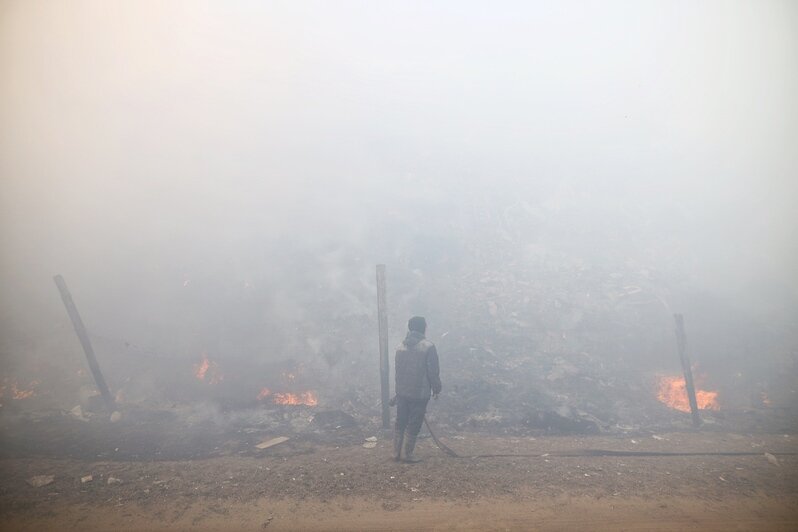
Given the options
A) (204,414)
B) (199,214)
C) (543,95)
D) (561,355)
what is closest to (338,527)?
(204,414)

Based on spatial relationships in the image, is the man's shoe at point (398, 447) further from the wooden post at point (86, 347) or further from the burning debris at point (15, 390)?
the burning debris at point (15, 390)

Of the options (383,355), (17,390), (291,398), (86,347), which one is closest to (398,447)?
(383,355)

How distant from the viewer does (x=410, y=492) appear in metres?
5.77

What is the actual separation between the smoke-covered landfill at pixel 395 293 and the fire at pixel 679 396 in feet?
0.25

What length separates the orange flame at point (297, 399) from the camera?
10.0 meters

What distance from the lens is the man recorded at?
6.79 metres

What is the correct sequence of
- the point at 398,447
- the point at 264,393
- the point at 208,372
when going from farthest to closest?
1. the point at 208,372
2. the point at 264,393
3. the point at 398,447

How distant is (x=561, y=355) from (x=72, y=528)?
10.9m

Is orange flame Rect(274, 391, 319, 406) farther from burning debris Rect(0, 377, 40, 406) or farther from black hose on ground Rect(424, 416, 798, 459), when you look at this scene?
burning debris Rect(0, 377, 40, 406)

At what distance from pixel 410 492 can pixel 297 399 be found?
203 inches

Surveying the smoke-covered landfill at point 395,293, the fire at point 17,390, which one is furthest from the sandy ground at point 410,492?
the fire at point 17,390

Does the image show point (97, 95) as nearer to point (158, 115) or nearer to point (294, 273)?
point (158, 115)

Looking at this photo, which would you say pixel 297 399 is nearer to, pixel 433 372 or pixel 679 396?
pixel 433 372

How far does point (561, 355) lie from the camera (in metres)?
11.5
